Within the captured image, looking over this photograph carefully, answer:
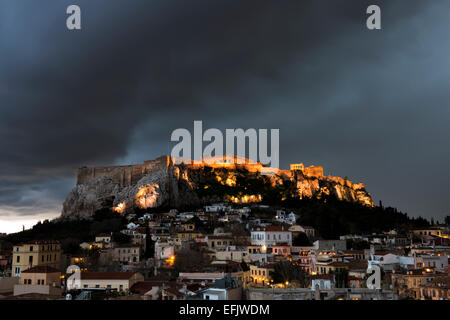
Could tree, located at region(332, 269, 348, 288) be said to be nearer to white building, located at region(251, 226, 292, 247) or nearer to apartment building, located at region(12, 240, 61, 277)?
white building, located at region(251, 226, 292, 247)

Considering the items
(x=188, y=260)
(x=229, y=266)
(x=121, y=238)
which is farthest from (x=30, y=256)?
(x=229, y=266)

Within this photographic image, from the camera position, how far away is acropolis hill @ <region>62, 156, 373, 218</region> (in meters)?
69.9

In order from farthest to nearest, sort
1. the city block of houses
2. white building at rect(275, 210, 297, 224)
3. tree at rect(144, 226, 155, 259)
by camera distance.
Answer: white building at rect(275, 210, 297, 224) < tree at rect(144, 226, 155, 259) < the city block of houses

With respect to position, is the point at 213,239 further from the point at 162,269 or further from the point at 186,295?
the point at 186,295

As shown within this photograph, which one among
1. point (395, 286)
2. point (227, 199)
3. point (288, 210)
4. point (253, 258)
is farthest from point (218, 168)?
point (395, 286)

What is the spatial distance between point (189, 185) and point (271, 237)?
35451 millimetres

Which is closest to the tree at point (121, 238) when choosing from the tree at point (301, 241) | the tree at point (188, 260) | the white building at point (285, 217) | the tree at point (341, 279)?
the tree at point (188, 260)

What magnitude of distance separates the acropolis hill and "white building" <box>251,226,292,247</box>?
28881mm

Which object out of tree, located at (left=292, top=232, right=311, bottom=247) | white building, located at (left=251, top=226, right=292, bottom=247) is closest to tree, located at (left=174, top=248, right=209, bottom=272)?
white building, located at (left=251, top=226, right=292, bottom=247)

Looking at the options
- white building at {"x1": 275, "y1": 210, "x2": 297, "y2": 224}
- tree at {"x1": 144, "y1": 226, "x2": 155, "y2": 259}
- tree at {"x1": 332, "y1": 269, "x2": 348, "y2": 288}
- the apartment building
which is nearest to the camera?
tree at {"x1": 332, "y1": 269, "x2": 348, "y2": 288}

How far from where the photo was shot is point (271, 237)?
3919 cm

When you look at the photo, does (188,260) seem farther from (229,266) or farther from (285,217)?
(285,217)

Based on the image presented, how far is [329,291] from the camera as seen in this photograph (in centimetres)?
2038

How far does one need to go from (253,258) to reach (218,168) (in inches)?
1919
